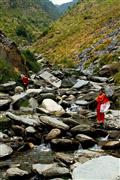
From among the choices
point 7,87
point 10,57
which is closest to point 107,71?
point 10,57

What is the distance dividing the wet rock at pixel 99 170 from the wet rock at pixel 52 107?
12566 millimetres

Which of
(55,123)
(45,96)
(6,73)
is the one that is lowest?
(55,123)

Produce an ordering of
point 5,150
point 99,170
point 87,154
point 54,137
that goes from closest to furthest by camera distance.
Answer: point 99,170
point 87,154
point 5,150
point 54,137

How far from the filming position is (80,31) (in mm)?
102625

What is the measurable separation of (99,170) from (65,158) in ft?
11.4

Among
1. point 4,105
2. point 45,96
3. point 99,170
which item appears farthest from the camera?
point 45,96

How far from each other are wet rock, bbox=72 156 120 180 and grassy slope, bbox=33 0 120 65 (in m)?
56.0

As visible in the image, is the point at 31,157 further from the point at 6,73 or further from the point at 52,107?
the point at 6,73

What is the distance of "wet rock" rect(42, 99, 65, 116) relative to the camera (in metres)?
28.5

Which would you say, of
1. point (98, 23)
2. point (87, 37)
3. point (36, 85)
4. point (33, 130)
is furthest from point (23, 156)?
point (98, 23)

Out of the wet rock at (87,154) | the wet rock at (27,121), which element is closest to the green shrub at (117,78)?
the wet rock at (27,121)

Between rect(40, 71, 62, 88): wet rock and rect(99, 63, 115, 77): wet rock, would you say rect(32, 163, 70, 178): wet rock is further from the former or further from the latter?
rect(99, 63, 115, 77): wet rock

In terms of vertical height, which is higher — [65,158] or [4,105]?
[4,105]

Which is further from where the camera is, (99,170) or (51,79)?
(51,79)
